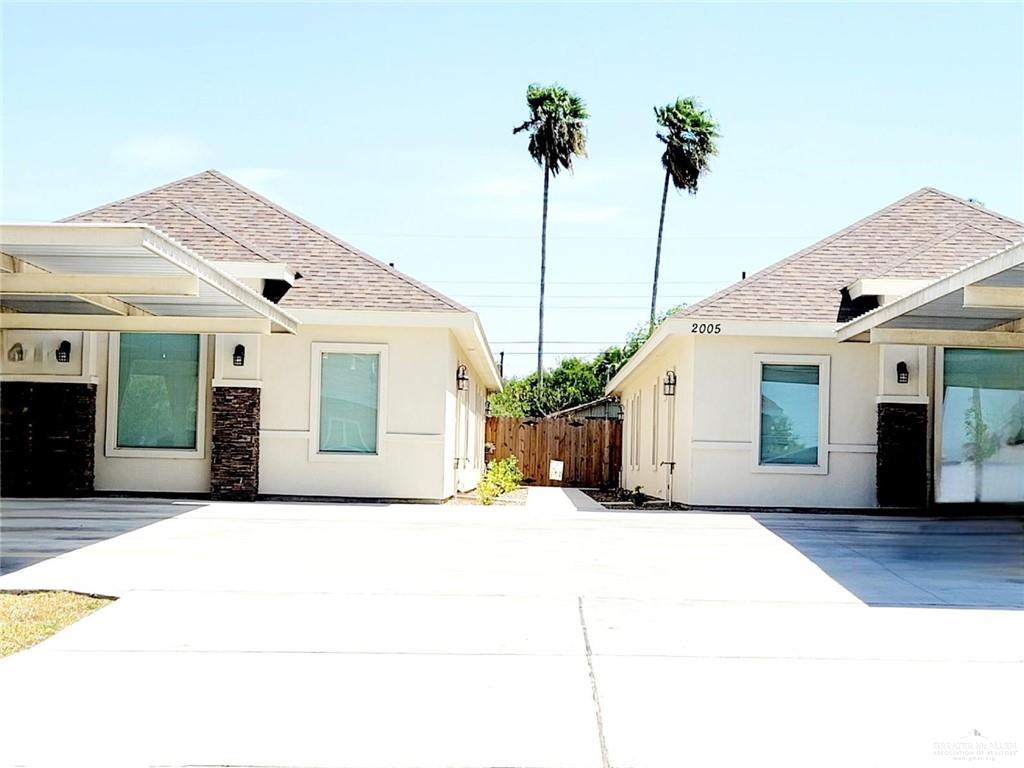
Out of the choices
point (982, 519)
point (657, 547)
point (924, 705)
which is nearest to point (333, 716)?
point (924, 705)

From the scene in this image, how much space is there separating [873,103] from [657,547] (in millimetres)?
9061

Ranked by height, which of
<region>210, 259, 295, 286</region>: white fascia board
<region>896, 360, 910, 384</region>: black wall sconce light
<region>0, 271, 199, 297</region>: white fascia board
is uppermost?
<region>210, 259, 295, 286</region>: white fascia board

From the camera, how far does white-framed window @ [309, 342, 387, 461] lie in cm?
1505

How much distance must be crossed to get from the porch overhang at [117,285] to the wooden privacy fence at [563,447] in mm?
14859

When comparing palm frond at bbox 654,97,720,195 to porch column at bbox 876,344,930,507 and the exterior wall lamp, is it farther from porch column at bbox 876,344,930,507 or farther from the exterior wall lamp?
the exterior wall lamp

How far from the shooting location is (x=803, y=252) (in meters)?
16.6

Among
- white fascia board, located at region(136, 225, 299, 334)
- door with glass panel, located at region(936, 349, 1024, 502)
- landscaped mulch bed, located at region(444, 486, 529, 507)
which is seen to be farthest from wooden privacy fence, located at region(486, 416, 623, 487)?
white fascia board, located at region(136, 225, 299, 334)

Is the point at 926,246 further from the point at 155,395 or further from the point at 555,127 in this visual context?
the point at 555,127

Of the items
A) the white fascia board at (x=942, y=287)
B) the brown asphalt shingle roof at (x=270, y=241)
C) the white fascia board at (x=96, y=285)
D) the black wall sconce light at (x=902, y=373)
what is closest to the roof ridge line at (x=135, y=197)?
the brown asphalt shingle roof at (x=270, y=241)

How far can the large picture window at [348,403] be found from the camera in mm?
15094

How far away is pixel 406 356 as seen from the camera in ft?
49.4

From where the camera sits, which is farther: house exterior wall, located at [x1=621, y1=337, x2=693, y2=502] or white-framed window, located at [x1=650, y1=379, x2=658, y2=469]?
white-framed window, located at [x1=650, y1=379, x2=658, y2=469]

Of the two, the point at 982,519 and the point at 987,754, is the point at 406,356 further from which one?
the point at 987,754

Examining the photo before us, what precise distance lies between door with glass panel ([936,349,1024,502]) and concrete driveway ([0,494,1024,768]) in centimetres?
473
